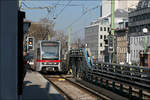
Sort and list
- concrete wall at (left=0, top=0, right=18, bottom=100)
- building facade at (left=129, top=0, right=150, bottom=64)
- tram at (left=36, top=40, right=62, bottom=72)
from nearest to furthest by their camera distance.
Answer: concrete wall at (left=0, top=0, right=18, bottom=100), tram at (left=36, top=40, right=62, bottom=72), building facade at (left=129, top=0, right=150, bottom=64)

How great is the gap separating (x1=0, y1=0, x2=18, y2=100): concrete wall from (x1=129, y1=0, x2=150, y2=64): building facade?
63.1m

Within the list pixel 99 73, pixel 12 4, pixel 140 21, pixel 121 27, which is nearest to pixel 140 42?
pixel 140 21

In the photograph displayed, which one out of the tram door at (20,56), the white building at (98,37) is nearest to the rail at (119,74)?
the tram door at (20,56)

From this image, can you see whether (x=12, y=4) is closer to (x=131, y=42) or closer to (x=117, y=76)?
(x=117, y=76)

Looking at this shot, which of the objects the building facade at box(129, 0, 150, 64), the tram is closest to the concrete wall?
the tram

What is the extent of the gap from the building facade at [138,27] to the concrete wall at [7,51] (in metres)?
63.1

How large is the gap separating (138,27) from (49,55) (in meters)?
50.9

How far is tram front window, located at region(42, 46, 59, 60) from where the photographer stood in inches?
967

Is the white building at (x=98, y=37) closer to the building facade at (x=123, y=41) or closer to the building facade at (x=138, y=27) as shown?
the building facade at (x=123, y=41)

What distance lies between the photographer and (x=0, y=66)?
3547 millimetres

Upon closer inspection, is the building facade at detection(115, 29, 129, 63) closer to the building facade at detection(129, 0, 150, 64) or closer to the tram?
the building facade at detection(129, 0, 150, 64)

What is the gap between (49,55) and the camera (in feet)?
81.0

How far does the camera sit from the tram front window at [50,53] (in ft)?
80.6

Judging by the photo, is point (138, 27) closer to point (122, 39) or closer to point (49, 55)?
point (122, 39)
